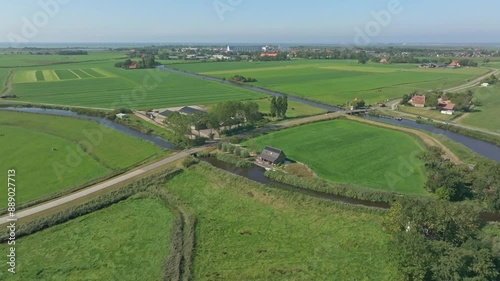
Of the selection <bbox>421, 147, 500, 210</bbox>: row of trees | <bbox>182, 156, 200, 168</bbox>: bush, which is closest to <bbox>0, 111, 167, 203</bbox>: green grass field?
<bbox>182, 156, 200, 168</bbox>: bush

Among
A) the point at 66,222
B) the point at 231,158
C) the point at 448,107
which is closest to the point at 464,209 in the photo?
the point at 231,158

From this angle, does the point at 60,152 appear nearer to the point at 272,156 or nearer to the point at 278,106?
the point at 272,156

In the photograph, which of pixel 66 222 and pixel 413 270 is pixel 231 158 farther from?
pixel 413 270

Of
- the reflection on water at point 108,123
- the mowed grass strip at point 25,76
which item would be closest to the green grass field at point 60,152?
the reflection on water at point 108,123

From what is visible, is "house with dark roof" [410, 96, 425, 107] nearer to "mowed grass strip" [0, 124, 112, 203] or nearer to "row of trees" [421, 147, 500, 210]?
"row of trees" [421, 147, 500, 210]

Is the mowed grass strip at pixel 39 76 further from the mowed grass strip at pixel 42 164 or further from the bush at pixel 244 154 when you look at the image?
the bush at pixel 244 154

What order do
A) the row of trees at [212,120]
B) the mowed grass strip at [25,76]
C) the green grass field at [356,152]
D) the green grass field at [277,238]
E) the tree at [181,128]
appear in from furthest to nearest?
the mowed grass strip at [25,76], the row of trees at [212,120], the tree at [181,128], the green grass field at [356,152], the green grass field at [277,238]

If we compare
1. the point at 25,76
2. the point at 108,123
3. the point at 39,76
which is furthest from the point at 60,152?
the point at 25,76
